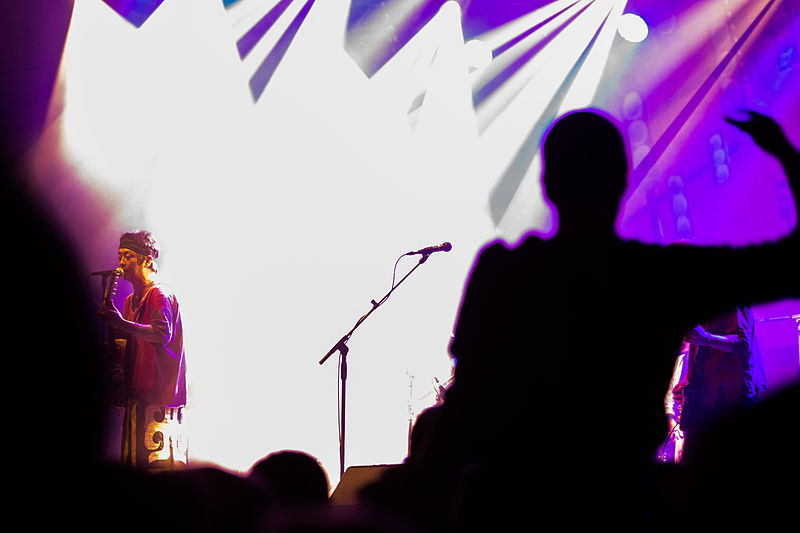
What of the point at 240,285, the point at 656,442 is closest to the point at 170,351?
the point at 240,285

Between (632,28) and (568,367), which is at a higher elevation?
(632,28)

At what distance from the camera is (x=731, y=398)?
378cm

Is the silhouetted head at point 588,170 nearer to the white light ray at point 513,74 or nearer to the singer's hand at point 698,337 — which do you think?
the singer's hand at point 698,337

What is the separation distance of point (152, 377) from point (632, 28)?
5.15 meters

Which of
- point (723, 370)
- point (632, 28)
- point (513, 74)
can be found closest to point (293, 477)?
point (723, 370)

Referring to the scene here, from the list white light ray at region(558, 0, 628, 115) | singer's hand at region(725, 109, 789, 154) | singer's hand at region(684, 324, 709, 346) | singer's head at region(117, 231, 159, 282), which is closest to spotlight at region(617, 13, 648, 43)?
white light ray at region(558, 0, 628, 115)

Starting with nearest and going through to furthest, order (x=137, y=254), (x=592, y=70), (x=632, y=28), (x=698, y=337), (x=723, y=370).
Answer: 1. (x=698, y=337)
2. (x=723, y=370)
3. (x=137, y=254)
4. (x=632, y=28)
5. (x=592, y=70)

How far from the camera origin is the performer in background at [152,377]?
3984mm

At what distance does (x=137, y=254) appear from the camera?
14.3 feet

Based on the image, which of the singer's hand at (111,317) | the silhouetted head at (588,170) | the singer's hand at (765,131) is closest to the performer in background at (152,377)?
the singer's hand at (111,317)

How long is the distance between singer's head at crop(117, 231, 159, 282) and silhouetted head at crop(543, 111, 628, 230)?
11.8ft

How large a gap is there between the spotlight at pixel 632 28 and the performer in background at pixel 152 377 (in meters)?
4.75

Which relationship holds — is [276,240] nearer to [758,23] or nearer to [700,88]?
[700,88]

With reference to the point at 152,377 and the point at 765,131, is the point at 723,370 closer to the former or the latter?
the point at 765,131
